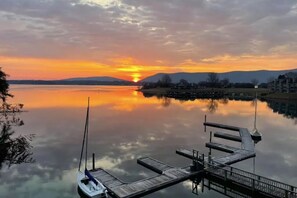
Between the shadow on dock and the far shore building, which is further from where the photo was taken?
the far shore building

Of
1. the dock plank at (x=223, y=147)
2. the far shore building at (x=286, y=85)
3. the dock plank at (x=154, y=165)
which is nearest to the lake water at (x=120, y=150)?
the dock plank at (x=154, y=165)

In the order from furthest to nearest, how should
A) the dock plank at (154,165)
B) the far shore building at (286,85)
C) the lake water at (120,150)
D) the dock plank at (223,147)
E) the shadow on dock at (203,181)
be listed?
the far shore building at (286,85)
the dock plank at (223,147)
the dock plank at (154,165)
the lake water at (120,150)
the shadow on dock at (203,181)

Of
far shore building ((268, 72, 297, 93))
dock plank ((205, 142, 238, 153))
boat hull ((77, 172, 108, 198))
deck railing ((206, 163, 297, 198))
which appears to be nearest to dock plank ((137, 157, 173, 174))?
deck railing ((206, 163, 297, 198))

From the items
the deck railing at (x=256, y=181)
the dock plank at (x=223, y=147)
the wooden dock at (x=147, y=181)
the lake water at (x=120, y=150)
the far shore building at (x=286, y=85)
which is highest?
the far shore building at (x=286, y=85)

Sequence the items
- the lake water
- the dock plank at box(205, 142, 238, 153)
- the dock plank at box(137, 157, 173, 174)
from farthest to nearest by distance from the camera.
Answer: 1. the dock plank at box(205, 142, 238, 153)
2. the dock plank at box(137, 157, 173, 174)
3. the lake water

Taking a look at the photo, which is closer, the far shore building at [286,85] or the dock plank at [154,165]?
the dock plank at [154,165]

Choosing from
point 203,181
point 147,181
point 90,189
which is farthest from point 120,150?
point 90,189

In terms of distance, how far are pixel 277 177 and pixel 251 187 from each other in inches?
261

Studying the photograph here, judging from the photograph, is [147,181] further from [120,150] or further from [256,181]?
[120,150]

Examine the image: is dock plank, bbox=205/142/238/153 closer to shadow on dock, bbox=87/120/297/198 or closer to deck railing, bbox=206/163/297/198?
shadow on dock, bbox=87/120/297/198

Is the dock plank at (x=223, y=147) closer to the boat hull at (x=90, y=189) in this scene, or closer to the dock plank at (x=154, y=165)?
the dock plank at (x=154, y=165)

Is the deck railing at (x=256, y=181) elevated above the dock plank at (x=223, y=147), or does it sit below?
above

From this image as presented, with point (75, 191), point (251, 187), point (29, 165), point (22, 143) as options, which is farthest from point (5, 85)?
point (251, 187)

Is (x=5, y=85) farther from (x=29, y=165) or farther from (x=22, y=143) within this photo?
(x=29, y=165)
